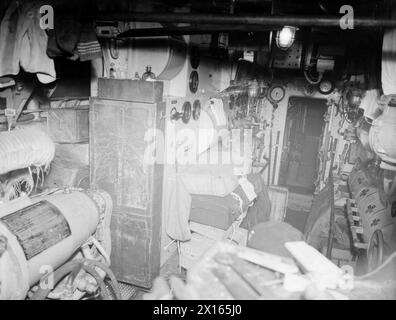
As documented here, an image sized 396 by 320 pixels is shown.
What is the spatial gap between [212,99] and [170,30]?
3116 millimetres

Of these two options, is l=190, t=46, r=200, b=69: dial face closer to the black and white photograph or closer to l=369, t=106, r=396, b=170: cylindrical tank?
the black and white photograph

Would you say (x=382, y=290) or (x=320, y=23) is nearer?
(x=382, y=290)

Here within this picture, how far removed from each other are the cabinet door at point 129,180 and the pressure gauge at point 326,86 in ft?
25.8

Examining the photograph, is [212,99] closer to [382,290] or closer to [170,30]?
[170,30]

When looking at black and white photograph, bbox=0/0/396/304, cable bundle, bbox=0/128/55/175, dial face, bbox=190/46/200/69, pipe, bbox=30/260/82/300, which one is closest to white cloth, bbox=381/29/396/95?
black and white photograph, bbox=0/0/396/304

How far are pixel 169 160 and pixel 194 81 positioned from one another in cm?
211

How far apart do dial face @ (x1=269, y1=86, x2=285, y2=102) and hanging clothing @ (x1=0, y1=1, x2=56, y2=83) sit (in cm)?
926

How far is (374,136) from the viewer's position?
4785 millimetres

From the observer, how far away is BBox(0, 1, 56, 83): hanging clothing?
12.4 feet

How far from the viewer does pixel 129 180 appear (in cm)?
520

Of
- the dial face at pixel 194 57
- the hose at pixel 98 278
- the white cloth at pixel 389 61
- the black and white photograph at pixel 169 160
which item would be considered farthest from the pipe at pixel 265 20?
the dial face at pixel 194 57

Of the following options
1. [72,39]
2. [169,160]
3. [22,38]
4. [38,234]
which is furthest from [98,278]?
[22,38]

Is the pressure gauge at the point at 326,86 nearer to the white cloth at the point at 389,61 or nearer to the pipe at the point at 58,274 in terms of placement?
the white cloth at the point at 389,61
